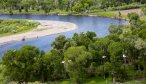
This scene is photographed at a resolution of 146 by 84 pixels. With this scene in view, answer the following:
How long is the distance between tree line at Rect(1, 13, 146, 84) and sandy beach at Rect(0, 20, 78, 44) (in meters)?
56.9

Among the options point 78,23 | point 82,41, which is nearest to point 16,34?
point 78,23

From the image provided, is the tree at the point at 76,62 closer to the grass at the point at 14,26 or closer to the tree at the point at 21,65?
the tree at the point at 21,65

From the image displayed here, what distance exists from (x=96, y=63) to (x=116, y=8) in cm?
11690

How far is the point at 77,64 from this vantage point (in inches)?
2709

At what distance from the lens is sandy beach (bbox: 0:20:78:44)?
132 m

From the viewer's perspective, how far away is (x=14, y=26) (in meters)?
152

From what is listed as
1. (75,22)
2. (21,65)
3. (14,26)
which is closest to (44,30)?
(14,26)

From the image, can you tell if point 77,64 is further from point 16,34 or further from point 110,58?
point 16,34

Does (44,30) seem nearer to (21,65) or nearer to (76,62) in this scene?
(21,65)

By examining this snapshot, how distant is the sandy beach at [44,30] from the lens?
13238 cm

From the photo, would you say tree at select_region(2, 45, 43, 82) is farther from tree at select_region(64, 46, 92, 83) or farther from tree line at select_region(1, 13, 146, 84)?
tree at select_region(64, 46, 92, 83)

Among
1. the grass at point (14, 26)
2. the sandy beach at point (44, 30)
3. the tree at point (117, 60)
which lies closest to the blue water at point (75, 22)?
the sandy beach at point (44, 30)

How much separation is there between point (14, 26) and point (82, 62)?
88076 mm

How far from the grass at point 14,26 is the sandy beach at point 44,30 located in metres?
4.27
